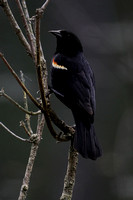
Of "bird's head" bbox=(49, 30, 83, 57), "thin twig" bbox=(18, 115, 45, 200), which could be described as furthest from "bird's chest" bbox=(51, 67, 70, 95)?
"thin twig" bbox=(18, 115, 45, 200)

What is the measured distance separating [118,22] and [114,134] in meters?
1.65

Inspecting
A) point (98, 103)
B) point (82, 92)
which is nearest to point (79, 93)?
point (82, 92)

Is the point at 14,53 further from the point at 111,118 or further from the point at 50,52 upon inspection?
the point at 111,118

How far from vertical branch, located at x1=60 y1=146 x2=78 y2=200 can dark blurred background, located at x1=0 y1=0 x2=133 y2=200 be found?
333 cm

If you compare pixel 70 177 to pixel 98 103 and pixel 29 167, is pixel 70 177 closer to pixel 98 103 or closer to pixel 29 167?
pixel 29 167

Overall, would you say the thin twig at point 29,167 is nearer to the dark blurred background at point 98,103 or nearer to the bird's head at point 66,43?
the bird's head at point 66,43

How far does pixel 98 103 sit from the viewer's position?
651 cm

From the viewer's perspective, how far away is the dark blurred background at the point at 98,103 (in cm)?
605

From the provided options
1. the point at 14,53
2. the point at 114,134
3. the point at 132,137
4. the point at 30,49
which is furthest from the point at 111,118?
the point at 30,49

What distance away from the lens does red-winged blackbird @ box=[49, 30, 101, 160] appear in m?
2.77

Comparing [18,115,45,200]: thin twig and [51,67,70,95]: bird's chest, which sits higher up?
[51,67,70,95]: bird's chest

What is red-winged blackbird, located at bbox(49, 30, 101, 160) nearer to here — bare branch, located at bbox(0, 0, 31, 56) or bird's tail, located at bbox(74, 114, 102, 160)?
bird's tail, located at bbox(74, 114, 102, 160)

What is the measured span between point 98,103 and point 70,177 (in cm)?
410

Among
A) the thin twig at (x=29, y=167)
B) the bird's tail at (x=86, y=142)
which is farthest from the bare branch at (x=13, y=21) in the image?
the bird's tail at (x=86, y=142)
